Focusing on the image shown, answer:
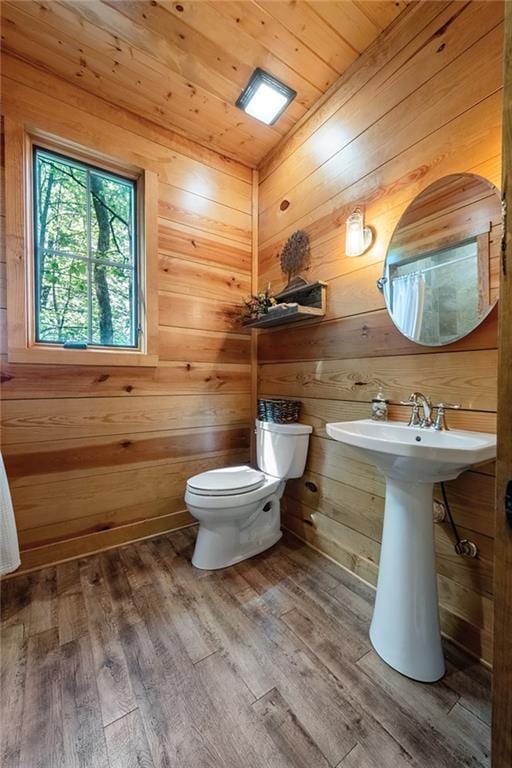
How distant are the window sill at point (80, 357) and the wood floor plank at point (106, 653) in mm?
1096

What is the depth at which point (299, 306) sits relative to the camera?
1.67 m

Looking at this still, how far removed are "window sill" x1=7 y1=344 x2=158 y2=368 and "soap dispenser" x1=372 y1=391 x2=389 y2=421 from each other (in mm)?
1278

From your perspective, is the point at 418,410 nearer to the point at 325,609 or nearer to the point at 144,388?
the point at 325,609

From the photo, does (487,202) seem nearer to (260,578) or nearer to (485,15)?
(485,15)

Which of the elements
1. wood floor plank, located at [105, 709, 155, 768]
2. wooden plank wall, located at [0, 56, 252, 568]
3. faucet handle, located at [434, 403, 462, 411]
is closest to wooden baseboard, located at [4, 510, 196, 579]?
wooden plank wall, located at [0, 56, 252, 568]

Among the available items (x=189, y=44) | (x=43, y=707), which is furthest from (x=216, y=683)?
(x=189, y=44)

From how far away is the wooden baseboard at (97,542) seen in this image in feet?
5.26

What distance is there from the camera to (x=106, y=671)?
1070 millimetres

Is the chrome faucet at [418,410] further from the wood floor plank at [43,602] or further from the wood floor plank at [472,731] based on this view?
the wood floor plank at [43,602]

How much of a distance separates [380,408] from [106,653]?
1.44 meters

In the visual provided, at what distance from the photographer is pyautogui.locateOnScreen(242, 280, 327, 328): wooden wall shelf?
170cm

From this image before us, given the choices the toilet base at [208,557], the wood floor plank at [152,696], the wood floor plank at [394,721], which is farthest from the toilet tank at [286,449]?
the wood floor plank at [152,696]

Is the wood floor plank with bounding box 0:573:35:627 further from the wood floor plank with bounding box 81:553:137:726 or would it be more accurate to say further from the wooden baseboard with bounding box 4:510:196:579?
the wood floor plank with bounding box 81:553:137:726

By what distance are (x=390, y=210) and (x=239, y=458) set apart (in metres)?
1.74
